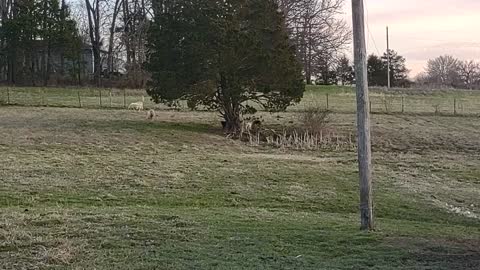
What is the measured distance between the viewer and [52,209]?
488 inches

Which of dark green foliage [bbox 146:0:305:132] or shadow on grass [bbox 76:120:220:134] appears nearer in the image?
dark green foliage [bbox 146:0:305:132]

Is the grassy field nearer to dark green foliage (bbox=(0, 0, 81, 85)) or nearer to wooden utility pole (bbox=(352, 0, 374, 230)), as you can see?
wooden utility pole (bbox=(352, 0, 374, 230))

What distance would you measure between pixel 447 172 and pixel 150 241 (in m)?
14.1

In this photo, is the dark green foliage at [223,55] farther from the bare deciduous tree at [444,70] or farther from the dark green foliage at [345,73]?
the bare deciduous tree at [444,70]

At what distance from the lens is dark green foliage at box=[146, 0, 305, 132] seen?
92.4 feet

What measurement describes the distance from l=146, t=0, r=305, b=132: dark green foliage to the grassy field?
206cm

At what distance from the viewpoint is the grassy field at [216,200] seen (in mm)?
8430

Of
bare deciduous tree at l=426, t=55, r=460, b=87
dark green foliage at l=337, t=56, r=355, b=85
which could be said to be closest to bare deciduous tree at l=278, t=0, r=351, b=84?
dark green foliage at l=337, t=56, r=355, b=85

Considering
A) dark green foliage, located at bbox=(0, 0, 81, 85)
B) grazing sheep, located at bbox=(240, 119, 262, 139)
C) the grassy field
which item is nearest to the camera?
the grassy field

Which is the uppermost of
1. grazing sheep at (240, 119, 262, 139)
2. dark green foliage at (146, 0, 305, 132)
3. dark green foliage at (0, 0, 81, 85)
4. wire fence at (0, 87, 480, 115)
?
dark green foliage at (0, 0, 81, 85)

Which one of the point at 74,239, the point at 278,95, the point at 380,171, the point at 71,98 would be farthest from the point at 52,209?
the point at 71,98

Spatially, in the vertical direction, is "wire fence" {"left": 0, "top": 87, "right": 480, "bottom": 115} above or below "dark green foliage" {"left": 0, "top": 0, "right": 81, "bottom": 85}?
below

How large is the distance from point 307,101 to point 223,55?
17.8 m

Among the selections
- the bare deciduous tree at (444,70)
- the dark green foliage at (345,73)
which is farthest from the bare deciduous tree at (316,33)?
the bare deciduous tree at (444,70)
